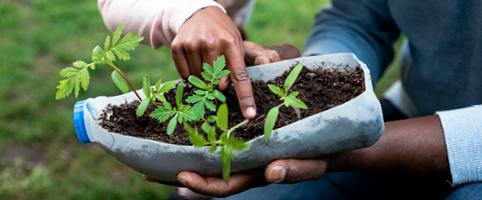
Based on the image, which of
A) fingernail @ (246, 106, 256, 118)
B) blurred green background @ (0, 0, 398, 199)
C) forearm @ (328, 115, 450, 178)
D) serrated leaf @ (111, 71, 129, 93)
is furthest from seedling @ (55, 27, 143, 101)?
blurred green background @ (0, 0, 398, 199)

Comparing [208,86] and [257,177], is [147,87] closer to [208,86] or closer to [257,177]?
[208,86]

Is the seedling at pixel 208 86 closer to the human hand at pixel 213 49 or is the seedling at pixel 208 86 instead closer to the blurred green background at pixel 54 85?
the human hand at pixel 213 49

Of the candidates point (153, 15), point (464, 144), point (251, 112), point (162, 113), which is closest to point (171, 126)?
point (162, 113)

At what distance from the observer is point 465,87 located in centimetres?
144

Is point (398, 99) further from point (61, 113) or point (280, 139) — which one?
point (61, 113)

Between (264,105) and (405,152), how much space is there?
0.88 ft

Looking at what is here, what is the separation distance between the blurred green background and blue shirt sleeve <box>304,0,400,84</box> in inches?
32.8

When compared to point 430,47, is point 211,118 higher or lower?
higher

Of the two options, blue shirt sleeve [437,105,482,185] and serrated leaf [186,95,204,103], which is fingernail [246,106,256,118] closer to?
serrated leaf [186,95,204,103]

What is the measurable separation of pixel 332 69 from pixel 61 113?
5.08ft

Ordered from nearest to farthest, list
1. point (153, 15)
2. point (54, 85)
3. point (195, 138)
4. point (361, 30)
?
point (195, 138), point (153, 15), point (361, 30), point (54, 85)

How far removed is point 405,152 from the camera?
1.21 meters

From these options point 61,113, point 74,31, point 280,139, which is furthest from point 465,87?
point 74,31

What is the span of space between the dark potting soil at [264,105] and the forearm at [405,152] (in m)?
0.12
